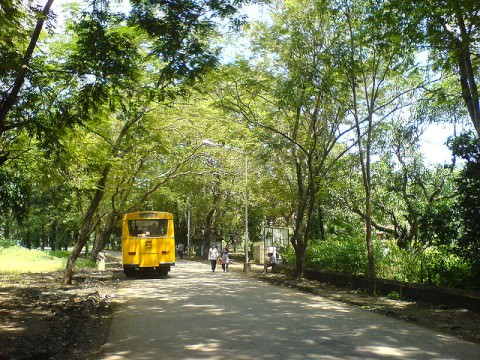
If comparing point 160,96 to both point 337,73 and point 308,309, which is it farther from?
point 337,73

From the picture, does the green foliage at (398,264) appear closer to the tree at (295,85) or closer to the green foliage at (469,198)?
the green foliage at (469,198)

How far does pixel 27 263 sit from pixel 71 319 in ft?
73.2

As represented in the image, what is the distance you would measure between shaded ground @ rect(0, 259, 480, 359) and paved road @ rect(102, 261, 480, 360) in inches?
17.9

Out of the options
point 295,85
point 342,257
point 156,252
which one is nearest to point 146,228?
point 156,252

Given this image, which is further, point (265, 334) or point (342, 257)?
point (342, 257)

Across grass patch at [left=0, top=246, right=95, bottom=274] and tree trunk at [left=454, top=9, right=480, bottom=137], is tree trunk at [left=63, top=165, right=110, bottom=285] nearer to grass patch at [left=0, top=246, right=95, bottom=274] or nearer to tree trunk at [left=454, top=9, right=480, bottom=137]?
grass patch at [left=0, top=246, right=95, bottom=274]

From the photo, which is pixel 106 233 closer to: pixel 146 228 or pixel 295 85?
pixel 146 228

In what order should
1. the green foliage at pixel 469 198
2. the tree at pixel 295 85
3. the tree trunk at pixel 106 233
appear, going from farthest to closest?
the tree trunk at pixel 106 233 → the tree at pixel 295 85 → the green foliage at pixel 469 198

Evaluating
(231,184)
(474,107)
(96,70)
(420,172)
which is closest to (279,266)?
(420,172)

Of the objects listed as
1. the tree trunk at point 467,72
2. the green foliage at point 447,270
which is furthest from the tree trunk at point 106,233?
the tree trunk at point 467,72

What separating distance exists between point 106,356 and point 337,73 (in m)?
12.0

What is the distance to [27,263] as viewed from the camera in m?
29.6

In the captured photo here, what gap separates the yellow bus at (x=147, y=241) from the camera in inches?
928

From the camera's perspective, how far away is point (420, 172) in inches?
887
